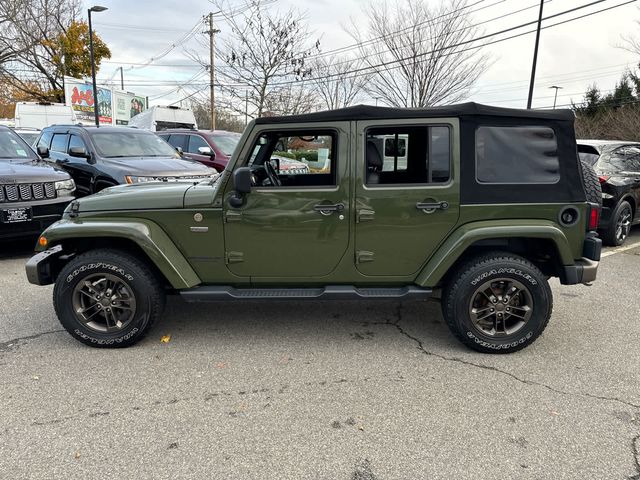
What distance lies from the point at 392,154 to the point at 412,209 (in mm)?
603

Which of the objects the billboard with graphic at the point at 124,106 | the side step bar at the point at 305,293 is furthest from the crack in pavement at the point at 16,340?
the billboard with graphic at the point at 124,106

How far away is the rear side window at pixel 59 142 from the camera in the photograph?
859cm

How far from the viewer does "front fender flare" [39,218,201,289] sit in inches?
134

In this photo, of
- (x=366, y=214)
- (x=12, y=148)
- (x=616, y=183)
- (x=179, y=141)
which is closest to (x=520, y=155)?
(x=366, y=214)

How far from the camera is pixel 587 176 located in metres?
3.82

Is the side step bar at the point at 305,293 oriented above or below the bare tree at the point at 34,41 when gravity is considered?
below

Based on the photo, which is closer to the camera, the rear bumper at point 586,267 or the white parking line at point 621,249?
the rear bumper at point 586,267

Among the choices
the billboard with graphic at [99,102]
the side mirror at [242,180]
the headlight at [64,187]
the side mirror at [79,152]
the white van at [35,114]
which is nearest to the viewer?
the side mirror at [242,180]

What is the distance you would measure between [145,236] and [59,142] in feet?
22.3

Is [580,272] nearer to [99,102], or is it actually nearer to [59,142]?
[59,142]

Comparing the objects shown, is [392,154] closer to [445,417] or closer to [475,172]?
[475,172]

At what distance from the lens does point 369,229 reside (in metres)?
3.44

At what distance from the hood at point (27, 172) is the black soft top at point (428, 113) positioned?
429 centimetres

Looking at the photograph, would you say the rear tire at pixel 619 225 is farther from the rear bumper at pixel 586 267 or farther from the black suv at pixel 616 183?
the rear bumper at pixel 586 267
